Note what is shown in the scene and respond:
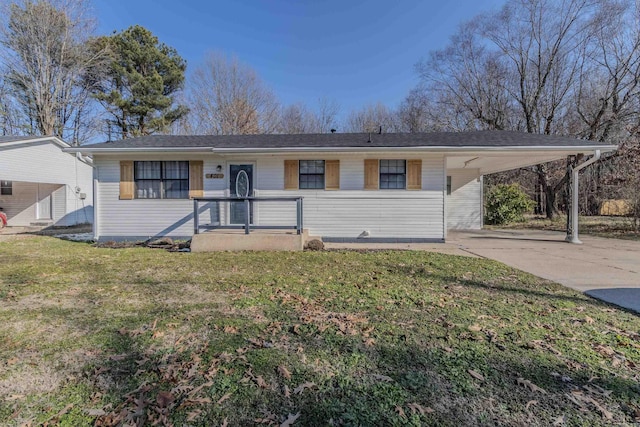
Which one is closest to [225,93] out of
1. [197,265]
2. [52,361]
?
[197,265]

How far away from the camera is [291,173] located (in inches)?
352

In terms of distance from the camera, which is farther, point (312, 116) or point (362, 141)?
point (312, 116)

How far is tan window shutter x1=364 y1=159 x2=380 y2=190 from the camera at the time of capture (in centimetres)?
880

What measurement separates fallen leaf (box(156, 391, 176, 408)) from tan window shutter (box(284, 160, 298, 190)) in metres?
Result: 7.17

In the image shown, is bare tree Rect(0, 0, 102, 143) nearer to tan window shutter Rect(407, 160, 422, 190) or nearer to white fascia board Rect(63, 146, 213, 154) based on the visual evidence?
white fascia board Rect(63, 146, 213, 154)

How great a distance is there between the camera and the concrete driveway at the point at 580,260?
172 inches

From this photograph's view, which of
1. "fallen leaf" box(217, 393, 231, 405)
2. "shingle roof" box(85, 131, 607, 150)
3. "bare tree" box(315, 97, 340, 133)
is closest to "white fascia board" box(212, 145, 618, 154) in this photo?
"shingle roof" box(85, 131, 607, 150)

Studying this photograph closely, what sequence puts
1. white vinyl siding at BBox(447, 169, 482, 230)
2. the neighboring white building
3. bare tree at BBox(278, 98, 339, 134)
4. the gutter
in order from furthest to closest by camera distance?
bare tree at BBox(278, 98, 339, 134), the neighboring white building, white vinyl siding at BBox(447, 169, 482, 230), the gutter

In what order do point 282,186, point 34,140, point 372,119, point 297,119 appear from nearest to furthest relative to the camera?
point 282,186
point 34,140
point 297,119
point 372,119

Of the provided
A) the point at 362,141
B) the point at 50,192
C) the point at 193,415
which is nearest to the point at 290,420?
the point at 193,415

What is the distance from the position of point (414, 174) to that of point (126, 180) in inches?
331

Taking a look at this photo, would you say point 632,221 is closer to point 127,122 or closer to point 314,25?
point 314,25

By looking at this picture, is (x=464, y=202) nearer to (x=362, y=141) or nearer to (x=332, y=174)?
(x=362, y=141)

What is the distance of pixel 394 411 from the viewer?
6.26 ft
